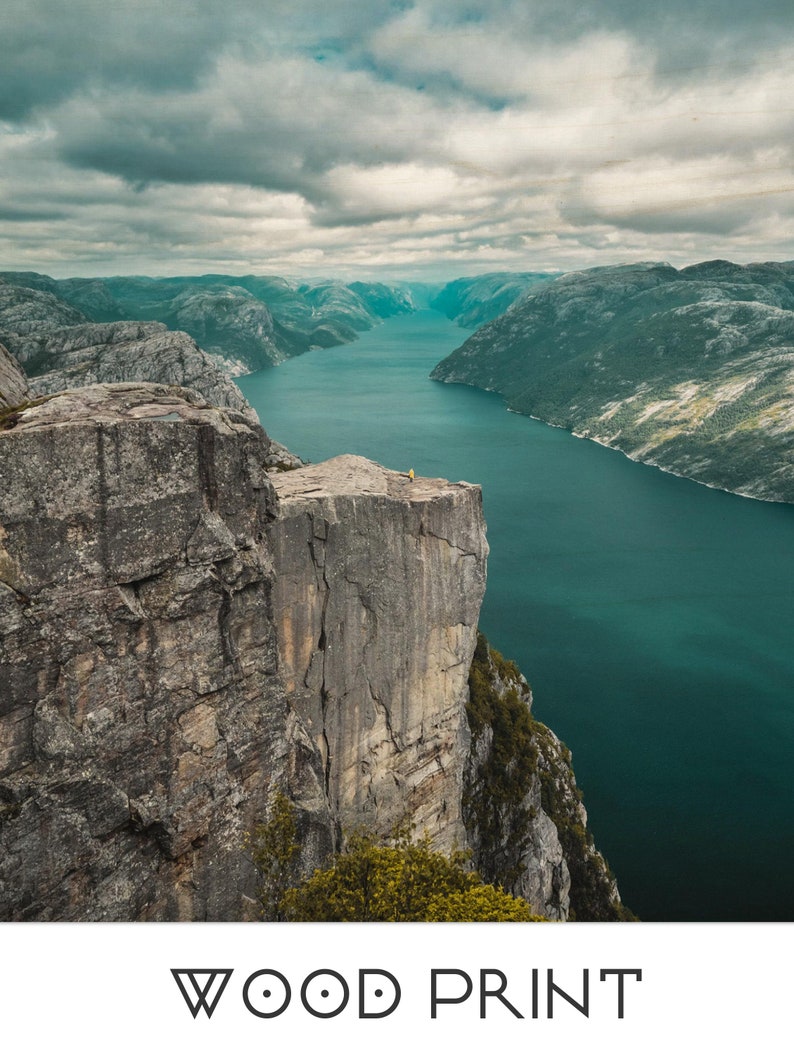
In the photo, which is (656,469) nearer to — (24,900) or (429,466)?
(429,466)

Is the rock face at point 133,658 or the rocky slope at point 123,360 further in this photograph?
the rocky slope at point 123,360

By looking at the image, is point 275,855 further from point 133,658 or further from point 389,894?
point 133,658

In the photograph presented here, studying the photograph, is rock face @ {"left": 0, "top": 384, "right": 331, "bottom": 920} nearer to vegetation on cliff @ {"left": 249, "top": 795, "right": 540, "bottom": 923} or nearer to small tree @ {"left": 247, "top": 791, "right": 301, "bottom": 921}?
small tree @ {"left": 247, "top": 791, "right": 301, "bottom": 921}

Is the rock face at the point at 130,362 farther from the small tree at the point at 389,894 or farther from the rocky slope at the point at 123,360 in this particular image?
the small tree at the point at 389,894
